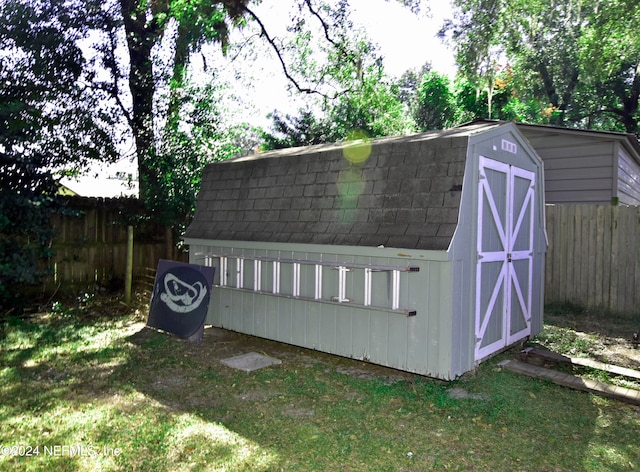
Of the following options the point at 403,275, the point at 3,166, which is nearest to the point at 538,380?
the point at 403,275

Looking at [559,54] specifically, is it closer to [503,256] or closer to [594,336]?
[594,336]

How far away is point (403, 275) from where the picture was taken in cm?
540

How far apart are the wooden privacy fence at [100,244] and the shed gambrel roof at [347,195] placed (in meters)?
3.16

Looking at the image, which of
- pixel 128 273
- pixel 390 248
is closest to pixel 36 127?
pixel 128 273

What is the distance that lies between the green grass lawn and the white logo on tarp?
2.99 ft

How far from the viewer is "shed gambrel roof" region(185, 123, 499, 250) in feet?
17.2

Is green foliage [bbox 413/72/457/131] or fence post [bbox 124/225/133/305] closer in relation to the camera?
fence post [bbox 124/225/133/305]

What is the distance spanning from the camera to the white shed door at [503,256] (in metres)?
5.64

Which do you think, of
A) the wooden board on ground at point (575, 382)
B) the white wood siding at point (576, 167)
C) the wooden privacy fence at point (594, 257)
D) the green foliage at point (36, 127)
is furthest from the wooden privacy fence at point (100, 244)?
the white wood siding at point (576, 167)

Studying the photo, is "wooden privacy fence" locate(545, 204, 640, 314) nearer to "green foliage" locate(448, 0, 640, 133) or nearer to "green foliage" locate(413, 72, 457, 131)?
"green foliage" locate(448, 0, 640, 133)

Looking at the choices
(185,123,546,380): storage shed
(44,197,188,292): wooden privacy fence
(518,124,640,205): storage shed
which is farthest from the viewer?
(518,124,640,205): storage shed

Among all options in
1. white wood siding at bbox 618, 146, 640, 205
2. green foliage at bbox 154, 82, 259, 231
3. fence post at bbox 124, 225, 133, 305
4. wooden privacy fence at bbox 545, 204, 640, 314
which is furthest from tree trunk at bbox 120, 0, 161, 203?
white wood siding at bbox 618, 146, 640, 205

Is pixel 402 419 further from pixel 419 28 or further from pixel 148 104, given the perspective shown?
pixel 419 28

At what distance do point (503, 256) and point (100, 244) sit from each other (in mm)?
7896
